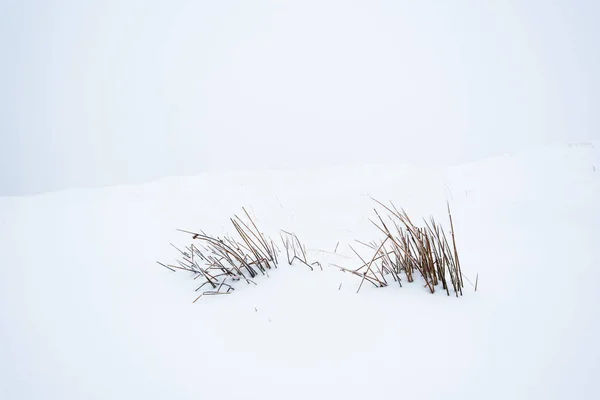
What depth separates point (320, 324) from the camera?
971 mm

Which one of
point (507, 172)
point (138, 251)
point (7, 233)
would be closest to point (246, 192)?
point (138, 251)

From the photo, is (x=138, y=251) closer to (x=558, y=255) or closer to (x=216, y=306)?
(x=216, y=306)

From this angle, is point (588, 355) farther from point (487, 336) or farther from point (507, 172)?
point (507, 172)

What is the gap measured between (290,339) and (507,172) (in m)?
3.28

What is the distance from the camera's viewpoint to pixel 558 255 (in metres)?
1.30

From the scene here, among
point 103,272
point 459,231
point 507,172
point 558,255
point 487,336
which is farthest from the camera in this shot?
point 507,172

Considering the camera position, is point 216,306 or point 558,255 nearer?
point 216,306

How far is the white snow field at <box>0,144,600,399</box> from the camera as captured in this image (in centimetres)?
75

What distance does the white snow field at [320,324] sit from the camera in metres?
0.75

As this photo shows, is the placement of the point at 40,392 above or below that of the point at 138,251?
below

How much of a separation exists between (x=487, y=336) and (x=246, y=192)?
117 inches

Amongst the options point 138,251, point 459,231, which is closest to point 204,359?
point 138,251

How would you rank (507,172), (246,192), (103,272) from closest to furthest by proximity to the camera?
(103,272) → (507,172) → (246,192)

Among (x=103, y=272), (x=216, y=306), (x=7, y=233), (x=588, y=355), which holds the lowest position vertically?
(x=588, y=355)
